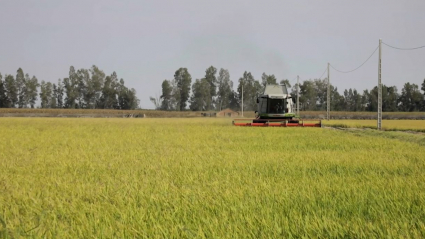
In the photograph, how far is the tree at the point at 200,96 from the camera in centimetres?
14300

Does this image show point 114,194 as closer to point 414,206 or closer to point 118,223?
point 118,223

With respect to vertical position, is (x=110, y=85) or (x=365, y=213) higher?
(x=110, y=85)

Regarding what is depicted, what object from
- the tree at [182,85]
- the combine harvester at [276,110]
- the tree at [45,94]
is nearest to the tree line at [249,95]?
the tree at [182,85]

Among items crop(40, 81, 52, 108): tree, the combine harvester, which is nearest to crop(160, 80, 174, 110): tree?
crop(40, 81, 52, 108): tree

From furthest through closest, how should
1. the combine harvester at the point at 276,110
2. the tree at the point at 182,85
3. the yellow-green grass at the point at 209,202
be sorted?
1. the tree at the point at 182,85
2. the combine harvester at the point at 276,110
3. the yellow-green grass at the point at 209,202

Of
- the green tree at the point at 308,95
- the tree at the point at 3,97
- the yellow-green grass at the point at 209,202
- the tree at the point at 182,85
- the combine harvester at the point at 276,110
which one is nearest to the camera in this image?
the yellow-green grass at the point at 209,202

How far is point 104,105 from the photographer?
139 m

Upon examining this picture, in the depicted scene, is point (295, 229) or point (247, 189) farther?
point (247, 189)

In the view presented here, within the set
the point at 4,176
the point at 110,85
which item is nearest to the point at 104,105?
the point at 110,85

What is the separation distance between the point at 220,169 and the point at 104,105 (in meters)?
137

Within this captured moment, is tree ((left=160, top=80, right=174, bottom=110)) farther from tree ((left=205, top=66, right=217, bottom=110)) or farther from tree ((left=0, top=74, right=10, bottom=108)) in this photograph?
tree ((left=0, top=74, right=10, bottom=108))

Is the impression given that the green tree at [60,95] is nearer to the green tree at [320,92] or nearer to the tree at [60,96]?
the tree at [60,96]

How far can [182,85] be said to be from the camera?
483 feet

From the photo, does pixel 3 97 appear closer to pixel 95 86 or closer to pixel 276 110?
pixel 95 86
